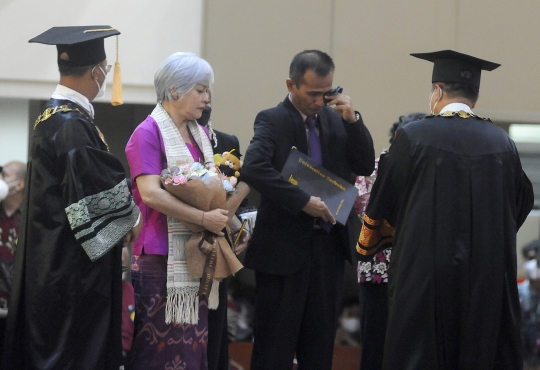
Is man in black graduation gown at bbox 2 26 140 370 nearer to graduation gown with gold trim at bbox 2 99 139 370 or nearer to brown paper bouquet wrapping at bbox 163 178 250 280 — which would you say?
graduation gown with gold trim at bbox 2 99 139 370

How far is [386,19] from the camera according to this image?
6.40 meters

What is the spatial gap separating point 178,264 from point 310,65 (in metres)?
1.20

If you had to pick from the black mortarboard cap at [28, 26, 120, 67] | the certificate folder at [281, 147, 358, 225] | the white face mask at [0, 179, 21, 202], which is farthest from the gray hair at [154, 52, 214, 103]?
the white face mask at [0, 179, 21, 202]

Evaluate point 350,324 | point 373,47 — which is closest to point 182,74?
point 373,47

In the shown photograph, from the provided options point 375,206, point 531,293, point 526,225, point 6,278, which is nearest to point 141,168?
point 375,206

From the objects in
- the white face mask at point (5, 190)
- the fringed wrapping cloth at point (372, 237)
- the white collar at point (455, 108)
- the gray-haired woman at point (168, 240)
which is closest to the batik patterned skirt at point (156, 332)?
the gray-haired woman at point (168, 240)

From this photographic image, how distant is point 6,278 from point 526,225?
4.06 m

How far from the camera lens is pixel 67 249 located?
11.5 feet

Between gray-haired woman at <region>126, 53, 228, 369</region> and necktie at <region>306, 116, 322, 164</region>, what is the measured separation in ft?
2.05

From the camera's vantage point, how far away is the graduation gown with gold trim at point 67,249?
3.46 metres

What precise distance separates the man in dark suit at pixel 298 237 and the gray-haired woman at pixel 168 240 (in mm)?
356

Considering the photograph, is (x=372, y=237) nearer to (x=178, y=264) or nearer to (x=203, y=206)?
(x=203, y=206)

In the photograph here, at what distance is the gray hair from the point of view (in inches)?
149

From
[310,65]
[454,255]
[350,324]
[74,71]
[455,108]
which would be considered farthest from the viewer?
[350,324]
